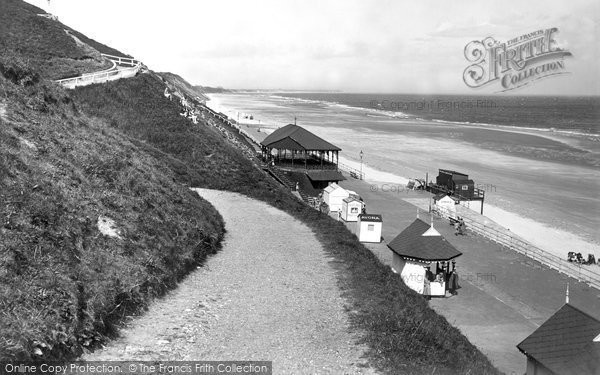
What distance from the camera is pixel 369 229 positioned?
24.9 m

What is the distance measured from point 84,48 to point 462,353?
45.3 meters

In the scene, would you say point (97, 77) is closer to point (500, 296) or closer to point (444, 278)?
point (444, 278)

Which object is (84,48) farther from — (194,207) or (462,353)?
(462,353)

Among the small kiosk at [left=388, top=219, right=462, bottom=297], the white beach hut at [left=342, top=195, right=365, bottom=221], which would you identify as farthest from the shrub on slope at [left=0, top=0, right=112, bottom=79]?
the small kiosk at [left=388, top=219, right=462, bottom=297]

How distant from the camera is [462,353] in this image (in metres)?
11.5

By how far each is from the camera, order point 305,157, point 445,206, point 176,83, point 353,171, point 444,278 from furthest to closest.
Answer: point 176,83
point 353,171
point 305,157
point 445,206
point 444,278

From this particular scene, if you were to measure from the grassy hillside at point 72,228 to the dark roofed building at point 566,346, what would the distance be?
8.66 m

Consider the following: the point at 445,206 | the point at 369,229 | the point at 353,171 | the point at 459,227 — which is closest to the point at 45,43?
the point at 353,171

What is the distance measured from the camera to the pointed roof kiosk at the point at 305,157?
3778cm

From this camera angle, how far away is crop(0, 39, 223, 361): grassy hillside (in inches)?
326

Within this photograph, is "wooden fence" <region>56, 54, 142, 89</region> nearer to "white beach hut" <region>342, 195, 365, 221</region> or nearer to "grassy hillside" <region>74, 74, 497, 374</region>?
"grassy hillside" <region>74, 74, 497, 374</region>

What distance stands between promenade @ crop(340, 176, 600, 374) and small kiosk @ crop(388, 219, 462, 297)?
52 centimetres

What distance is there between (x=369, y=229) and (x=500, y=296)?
7.29 metres

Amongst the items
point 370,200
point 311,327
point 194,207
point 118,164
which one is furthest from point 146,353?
point 370,200
